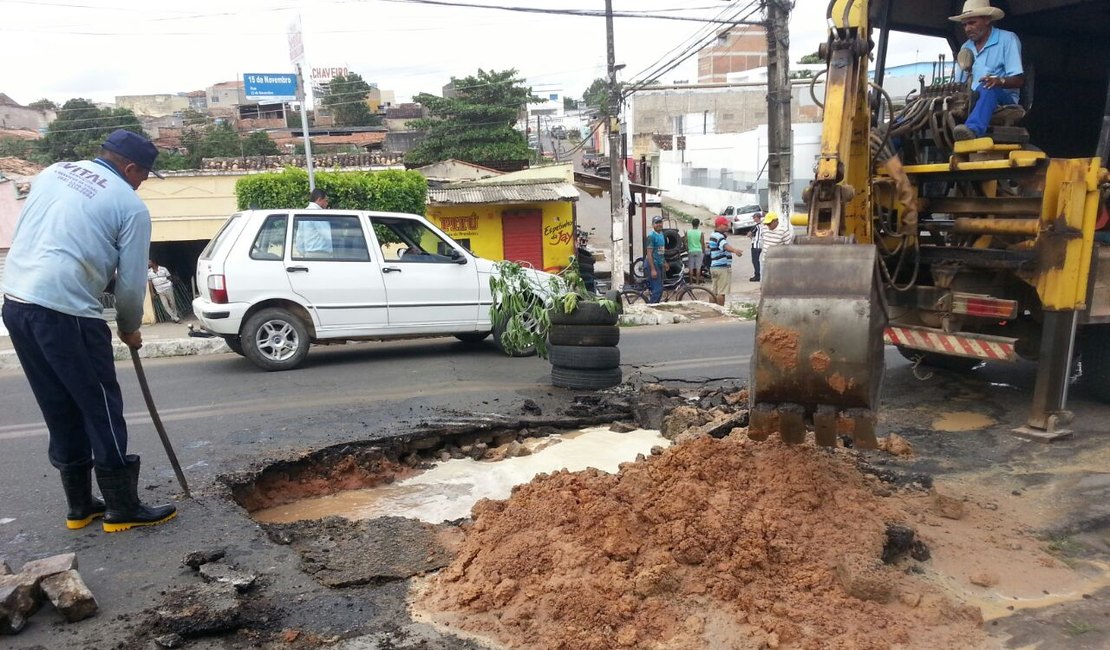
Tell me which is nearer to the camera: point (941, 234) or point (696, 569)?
point (696, 569)

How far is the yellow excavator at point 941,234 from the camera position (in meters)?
3.74

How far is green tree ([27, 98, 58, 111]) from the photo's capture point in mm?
58725

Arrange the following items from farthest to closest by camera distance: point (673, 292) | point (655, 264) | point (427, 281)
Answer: point (655, 264), point (673, 292), point (427, 281)

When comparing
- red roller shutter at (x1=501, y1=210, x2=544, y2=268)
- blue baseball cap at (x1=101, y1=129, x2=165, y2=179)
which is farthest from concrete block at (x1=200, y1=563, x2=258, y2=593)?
red roller shutter at (x1=501, y1=210, x2=544, y2=268)

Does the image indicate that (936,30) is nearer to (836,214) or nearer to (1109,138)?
(1109,138)

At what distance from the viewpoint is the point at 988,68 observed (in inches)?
221

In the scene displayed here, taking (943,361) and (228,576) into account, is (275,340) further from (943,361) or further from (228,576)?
(943,361)

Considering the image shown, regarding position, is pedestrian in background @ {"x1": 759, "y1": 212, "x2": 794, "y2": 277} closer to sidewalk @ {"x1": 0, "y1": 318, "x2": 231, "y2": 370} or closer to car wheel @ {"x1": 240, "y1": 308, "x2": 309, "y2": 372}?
car wheel @ {"x1": 240, "y1": 308, "x2": 309, "y2": 372}

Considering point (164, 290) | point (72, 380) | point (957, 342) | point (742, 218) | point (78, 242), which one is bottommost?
point (742, 218)

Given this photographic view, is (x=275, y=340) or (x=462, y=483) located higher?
(x=275, y=340)

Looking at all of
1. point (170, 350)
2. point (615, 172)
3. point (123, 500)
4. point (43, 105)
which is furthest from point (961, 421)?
point (43, 105)

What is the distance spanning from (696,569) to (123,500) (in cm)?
291

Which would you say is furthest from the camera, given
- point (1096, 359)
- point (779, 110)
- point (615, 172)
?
point (615, 172)

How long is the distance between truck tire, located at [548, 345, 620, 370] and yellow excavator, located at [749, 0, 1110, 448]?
7.69ft
